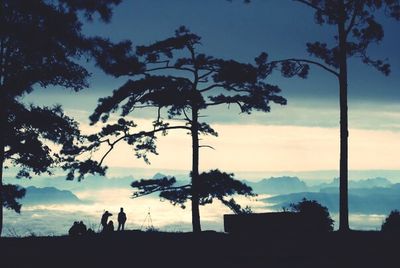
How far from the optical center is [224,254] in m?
16.5

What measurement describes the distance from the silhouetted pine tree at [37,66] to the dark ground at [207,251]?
5189 mm

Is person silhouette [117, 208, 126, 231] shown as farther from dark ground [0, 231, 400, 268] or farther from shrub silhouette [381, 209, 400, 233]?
shrub silhouette [381, 209, 400, 233]

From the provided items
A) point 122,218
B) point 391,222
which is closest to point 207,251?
point 122,218

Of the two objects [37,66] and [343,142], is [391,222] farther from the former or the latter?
[37,66]

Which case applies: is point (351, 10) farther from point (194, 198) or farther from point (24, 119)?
point (24, 119)

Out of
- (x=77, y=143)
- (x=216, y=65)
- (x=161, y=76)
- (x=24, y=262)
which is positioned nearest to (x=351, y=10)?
(x=216, y=65)

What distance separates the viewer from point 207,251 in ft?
56.1

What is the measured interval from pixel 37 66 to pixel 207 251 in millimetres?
11022

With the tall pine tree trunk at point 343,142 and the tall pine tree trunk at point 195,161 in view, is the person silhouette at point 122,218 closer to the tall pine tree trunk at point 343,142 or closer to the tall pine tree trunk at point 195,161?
the tall pine tree trunk at point 195,161

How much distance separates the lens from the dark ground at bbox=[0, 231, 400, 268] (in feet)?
49.1

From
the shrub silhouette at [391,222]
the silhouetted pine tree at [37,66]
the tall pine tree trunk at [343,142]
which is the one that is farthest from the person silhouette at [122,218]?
the shrub silhouette at [391,222]

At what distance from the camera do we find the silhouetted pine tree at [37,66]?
2059 cm

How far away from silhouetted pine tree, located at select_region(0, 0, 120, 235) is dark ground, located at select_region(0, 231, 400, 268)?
519 cm

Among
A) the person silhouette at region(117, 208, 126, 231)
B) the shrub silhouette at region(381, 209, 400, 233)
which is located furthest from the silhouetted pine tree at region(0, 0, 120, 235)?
the shrub silhouette at region(381, 209, 400, 233)
